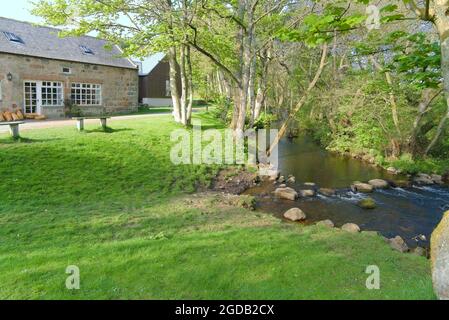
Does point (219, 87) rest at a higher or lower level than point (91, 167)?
higher

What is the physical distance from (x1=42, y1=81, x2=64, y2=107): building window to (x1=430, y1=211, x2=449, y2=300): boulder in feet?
79.0

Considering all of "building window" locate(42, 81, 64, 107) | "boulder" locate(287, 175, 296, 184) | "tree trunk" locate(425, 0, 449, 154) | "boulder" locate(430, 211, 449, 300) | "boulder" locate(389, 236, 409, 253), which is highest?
"building window" locate(42, 81, 64, 107)

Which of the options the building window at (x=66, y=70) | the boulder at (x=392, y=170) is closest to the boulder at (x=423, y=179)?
the boulder at (x=392, y=170)

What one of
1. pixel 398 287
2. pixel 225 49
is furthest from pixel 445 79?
pixel 225 49

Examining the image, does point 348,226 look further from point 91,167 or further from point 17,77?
point 17,77

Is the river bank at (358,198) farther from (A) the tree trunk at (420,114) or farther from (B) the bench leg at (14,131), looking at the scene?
(B) the bench leg at (14,131)

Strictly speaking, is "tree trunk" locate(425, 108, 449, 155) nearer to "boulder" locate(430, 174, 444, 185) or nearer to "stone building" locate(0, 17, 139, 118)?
"boulder" locate(430, 174, 444, 185)

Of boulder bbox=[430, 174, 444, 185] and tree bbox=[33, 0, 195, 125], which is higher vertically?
tree bbox=[33, 0, 195, 125]

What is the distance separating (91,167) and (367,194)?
10774mm

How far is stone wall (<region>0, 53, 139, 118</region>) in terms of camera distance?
2094cm

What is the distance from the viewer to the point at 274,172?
53.4 feet

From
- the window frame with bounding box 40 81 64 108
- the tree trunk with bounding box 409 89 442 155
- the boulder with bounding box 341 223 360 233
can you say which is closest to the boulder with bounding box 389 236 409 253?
the boulder with bounding box 341 223 360 233

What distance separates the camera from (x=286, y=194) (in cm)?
1312
